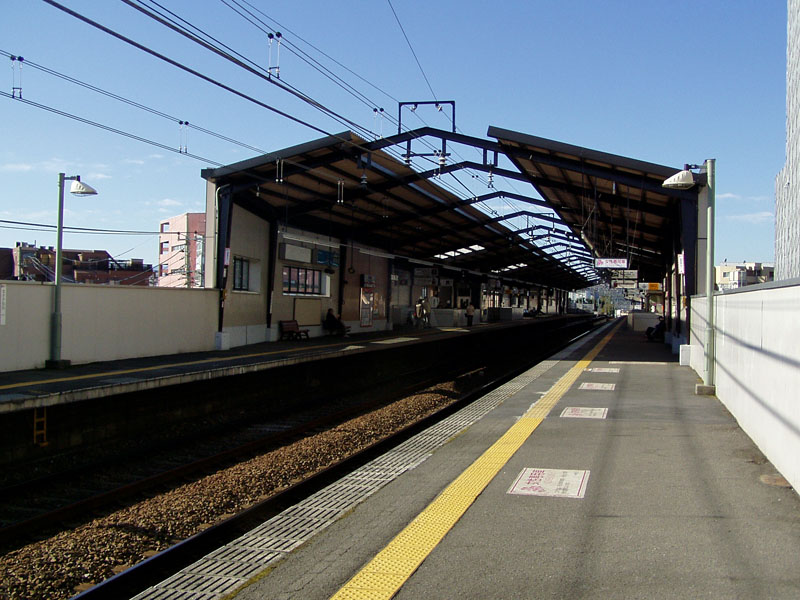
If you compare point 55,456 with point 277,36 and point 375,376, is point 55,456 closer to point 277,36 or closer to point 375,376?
point 277,36

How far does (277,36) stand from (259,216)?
12.4 meters

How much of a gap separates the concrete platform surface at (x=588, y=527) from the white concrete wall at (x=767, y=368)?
0.26m

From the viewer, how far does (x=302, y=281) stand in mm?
27391

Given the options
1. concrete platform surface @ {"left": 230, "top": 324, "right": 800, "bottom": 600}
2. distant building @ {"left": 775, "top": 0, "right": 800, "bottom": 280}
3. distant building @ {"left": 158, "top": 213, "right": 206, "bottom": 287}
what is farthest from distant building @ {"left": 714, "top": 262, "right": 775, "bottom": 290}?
distant building @ {"left": 158, "top": 213, "right": 206, "bottom": 287}

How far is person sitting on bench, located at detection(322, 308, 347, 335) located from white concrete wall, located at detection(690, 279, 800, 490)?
801 inches

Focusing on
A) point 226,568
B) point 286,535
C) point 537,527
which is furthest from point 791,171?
point 226,568

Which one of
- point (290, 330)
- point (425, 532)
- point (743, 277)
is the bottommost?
point (425, 532)

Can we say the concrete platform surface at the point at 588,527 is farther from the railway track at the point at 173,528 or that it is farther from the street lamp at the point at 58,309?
the street lamp at the point at 58,309

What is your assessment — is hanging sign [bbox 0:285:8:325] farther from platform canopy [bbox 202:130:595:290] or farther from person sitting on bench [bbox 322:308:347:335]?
person sitting on bench [bbox 322:308:347:335]

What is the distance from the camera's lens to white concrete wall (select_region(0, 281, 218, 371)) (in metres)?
13.4

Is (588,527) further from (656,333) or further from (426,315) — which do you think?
(426,315)

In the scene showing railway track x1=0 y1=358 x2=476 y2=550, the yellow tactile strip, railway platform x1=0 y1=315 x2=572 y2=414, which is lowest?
railway track x1=0 y1=358 x2=476 y2=550

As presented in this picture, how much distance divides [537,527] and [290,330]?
21.0 m

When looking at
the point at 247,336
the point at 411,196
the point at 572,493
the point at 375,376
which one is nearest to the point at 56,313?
the point at 247,336
